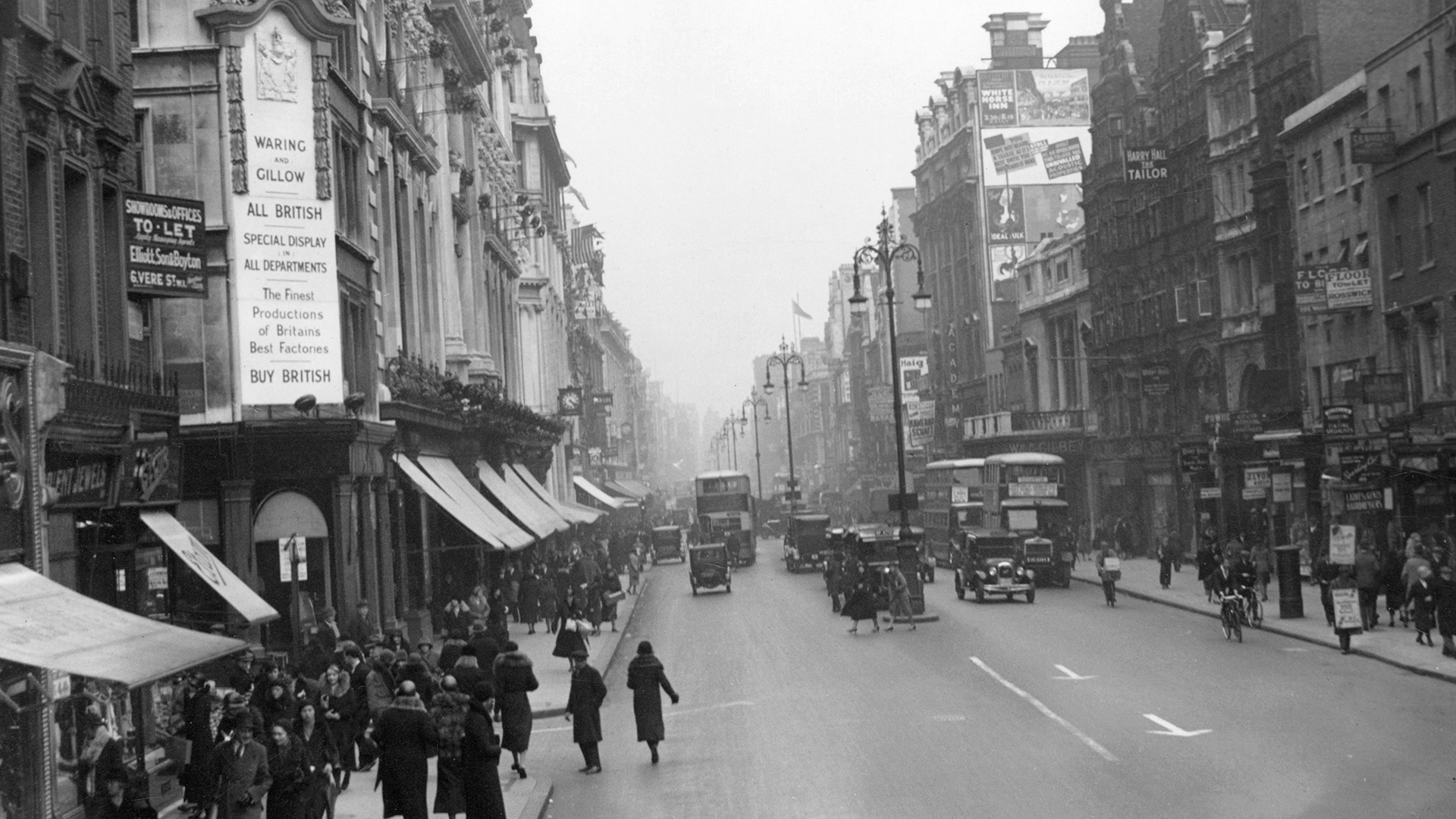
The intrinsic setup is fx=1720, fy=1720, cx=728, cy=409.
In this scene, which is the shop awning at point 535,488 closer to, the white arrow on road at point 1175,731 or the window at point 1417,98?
the window at point 1417,98

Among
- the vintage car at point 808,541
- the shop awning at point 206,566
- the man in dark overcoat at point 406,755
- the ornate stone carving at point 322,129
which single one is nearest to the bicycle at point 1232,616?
the ornate stone carving at point 322,129

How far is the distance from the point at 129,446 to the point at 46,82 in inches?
162

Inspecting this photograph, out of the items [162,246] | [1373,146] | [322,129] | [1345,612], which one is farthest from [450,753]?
[1373,146]

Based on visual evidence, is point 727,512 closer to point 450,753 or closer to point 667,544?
point 667,544

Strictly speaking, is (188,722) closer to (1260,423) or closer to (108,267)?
(108,267)

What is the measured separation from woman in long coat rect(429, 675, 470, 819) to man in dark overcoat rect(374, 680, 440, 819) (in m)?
0.42

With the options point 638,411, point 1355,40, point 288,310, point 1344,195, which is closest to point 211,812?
point 288,310

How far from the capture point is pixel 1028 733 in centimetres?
2039

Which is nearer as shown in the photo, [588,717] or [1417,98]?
[588,717]

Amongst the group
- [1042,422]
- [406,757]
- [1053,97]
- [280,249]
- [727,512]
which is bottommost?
[406,757]

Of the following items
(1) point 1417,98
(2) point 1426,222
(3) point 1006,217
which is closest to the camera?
(2) point 1426,222

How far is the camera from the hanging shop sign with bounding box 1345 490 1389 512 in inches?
1390

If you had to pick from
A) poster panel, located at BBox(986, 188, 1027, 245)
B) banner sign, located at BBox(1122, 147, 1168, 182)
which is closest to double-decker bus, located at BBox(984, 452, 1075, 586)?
banner sign, located at BBox(1122, 147, 1168, 182)

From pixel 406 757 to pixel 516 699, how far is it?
4069 mm
